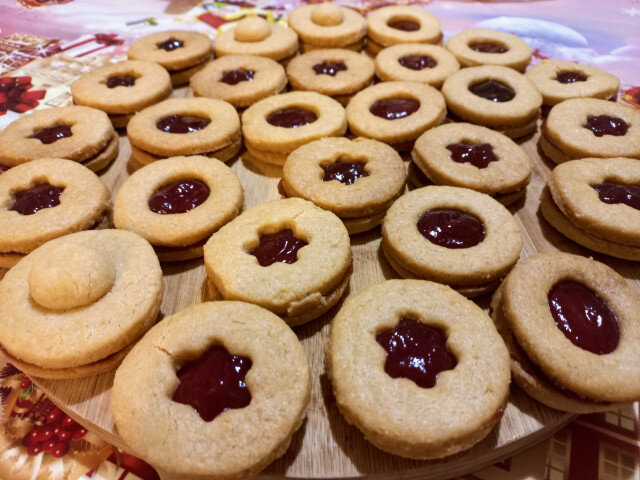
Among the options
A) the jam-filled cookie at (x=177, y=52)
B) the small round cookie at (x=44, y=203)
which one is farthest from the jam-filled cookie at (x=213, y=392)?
the jam-filled cookie at (x=177, y=52)

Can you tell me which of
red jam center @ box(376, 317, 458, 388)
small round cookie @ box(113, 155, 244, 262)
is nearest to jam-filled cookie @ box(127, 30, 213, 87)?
small round cookie @ box(113, 155, 244, 262)

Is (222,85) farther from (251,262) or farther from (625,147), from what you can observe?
(625,147)

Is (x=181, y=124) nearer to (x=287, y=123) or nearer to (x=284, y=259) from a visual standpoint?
(x=287, y=123)

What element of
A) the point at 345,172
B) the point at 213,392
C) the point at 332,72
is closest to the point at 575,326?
the point at 345,172

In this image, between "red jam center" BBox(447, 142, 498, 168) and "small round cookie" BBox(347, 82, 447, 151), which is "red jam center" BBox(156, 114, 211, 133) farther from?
"red jam center" BBox(447, 142, 498, 168)

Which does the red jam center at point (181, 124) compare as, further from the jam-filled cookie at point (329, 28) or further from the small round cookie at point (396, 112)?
the jam-filled cookie at point (329, 28)
